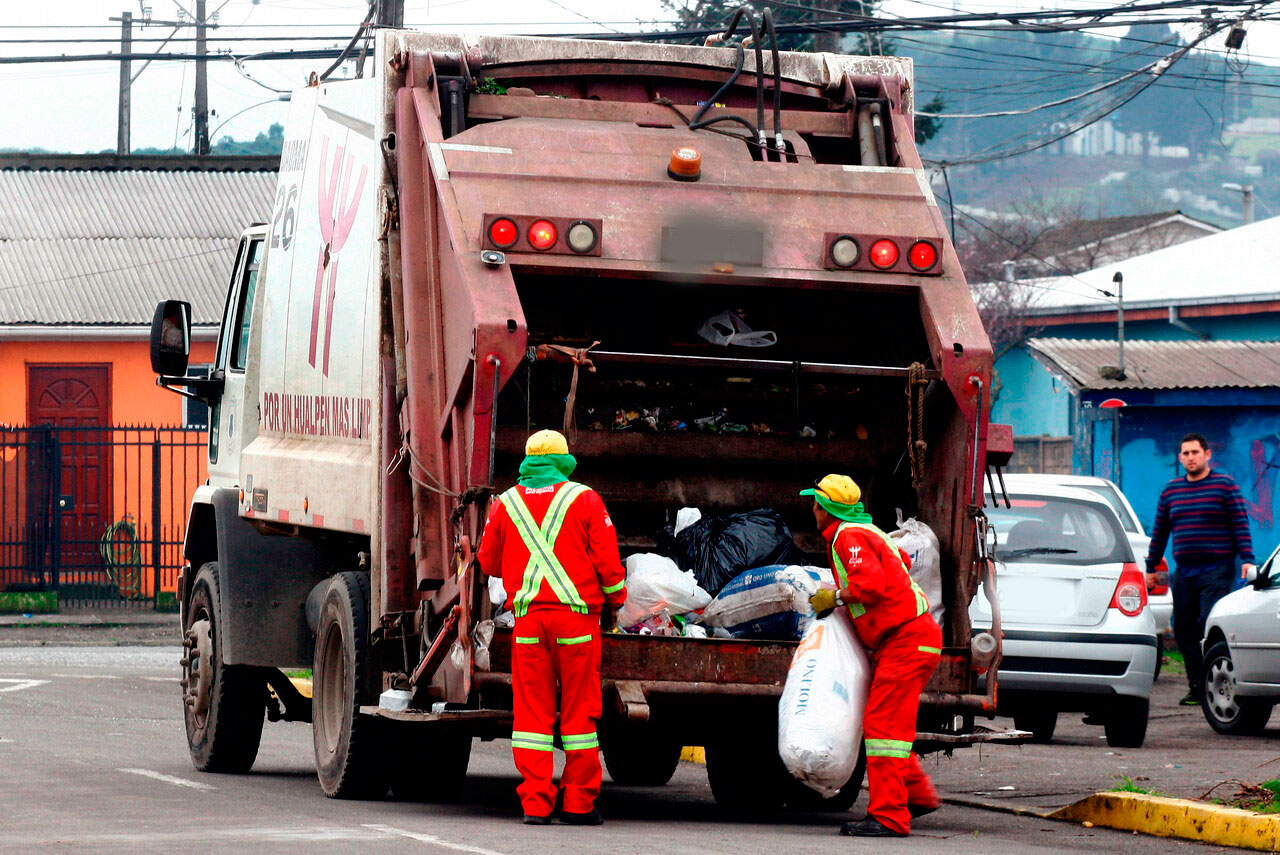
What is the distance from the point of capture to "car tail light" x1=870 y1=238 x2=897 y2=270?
7.88 meters

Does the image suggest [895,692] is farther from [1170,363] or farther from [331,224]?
[1170,363]

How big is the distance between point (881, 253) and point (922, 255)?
17 centimetres

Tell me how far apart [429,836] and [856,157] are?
3.38m

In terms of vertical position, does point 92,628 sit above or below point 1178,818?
below

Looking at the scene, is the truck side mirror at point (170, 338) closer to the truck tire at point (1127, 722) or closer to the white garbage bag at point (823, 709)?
the white garbage bag at point (823, 709)

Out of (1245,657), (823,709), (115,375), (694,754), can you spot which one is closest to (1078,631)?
(1245,657)

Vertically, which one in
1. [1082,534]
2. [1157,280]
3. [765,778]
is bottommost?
[765,778]

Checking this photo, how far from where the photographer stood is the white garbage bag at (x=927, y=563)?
311 inches

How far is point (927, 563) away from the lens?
7918mm

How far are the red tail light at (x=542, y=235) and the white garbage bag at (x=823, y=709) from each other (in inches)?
67.7

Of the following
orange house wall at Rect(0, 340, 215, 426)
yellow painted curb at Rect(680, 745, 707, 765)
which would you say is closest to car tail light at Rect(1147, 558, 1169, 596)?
yellow painted curb at Rect(680, 745, 707, 765)

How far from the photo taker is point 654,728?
26.4 ft

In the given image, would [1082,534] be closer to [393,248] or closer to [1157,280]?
[393,248]

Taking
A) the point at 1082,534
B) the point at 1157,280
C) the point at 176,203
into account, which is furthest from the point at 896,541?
the point at 1157,280
